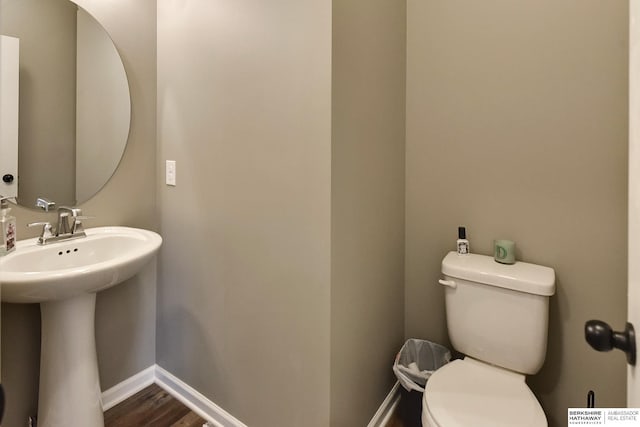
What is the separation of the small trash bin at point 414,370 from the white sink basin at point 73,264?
118cm

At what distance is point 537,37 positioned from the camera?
4.38ft

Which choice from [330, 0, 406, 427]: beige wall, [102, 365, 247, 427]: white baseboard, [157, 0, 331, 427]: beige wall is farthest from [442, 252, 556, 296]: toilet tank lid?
[102, 365, 247, 427]: white baseboard

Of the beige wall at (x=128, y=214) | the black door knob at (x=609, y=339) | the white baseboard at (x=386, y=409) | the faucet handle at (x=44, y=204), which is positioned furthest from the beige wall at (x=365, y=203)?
the faucet handle at (x=44, y=204)

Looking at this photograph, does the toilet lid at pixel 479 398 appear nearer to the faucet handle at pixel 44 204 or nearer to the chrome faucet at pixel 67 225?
the chrome faucet at pixel 67 225

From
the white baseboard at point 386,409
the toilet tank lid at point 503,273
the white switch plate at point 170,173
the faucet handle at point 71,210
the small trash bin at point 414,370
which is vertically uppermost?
the white switch plate at point 170,173

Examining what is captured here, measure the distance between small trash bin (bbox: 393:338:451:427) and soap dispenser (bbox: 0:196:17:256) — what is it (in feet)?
5.15

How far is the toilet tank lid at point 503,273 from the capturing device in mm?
1217

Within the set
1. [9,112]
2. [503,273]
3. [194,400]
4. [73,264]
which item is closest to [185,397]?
[194,400]

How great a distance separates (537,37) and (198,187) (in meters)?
1.59

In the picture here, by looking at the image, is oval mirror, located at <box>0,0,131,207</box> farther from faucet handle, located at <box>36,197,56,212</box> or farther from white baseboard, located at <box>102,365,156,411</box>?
white baseboard, located at <box>102,365,156,411</box>

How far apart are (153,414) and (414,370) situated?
4.11ft

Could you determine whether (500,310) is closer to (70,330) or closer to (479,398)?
(479,398)
